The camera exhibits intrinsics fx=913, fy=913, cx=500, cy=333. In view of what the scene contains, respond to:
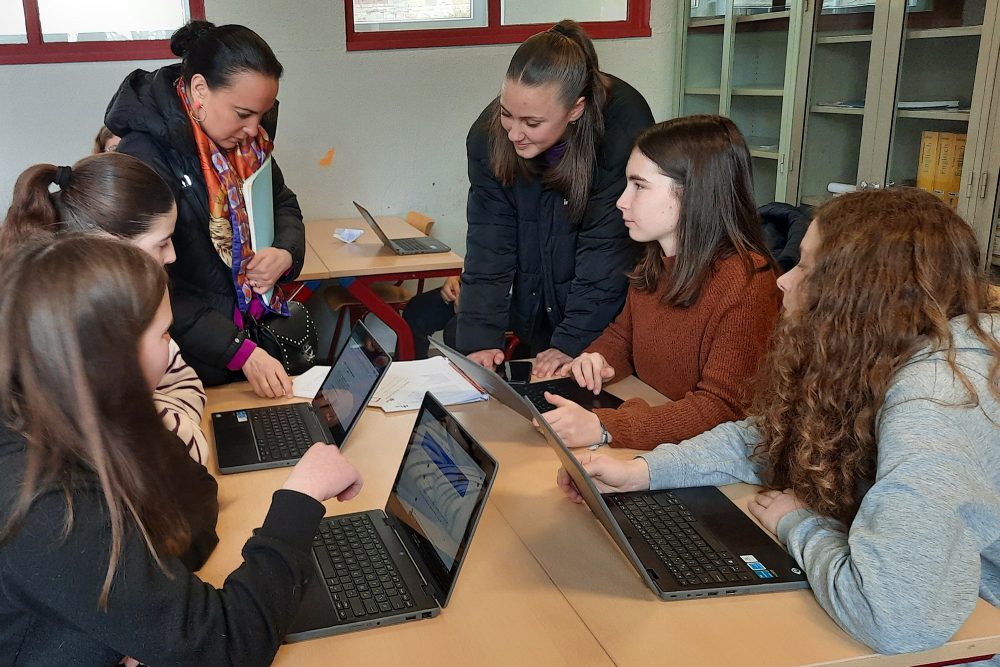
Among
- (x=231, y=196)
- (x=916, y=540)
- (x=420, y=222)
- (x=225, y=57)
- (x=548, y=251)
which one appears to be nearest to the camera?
(x=916, y=540)

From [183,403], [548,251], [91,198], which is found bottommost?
[183,403]

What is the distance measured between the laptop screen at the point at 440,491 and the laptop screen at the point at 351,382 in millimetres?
199

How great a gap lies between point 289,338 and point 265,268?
199 mm

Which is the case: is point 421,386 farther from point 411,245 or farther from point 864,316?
point 411,245

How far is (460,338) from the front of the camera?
2.44 metres

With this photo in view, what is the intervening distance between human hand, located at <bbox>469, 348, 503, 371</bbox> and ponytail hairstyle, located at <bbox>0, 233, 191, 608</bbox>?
127cm

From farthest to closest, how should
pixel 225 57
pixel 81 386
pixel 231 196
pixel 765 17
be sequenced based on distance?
pixel 765 17 → pixel 231 196 → pixel 225 57 → pixel 81 386

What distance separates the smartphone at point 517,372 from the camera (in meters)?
2.03

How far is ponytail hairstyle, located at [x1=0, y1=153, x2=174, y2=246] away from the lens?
158 cm

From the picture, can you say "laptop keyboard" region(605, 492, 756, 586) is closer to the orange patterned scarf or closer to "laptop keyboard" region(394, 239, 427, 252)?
the orange patterned scarf

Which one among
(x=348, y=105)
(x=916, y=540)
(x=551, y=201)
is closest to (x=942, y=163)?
(x=551, y=201)

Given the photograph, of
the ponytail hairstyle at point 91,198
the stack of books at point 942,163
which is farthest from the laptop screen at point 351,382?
the stack of books at point 942,163

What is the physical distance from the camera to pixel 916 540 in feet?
3.45

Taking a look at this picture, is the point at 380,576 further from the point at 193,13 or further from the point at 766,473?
the point at 193,13
